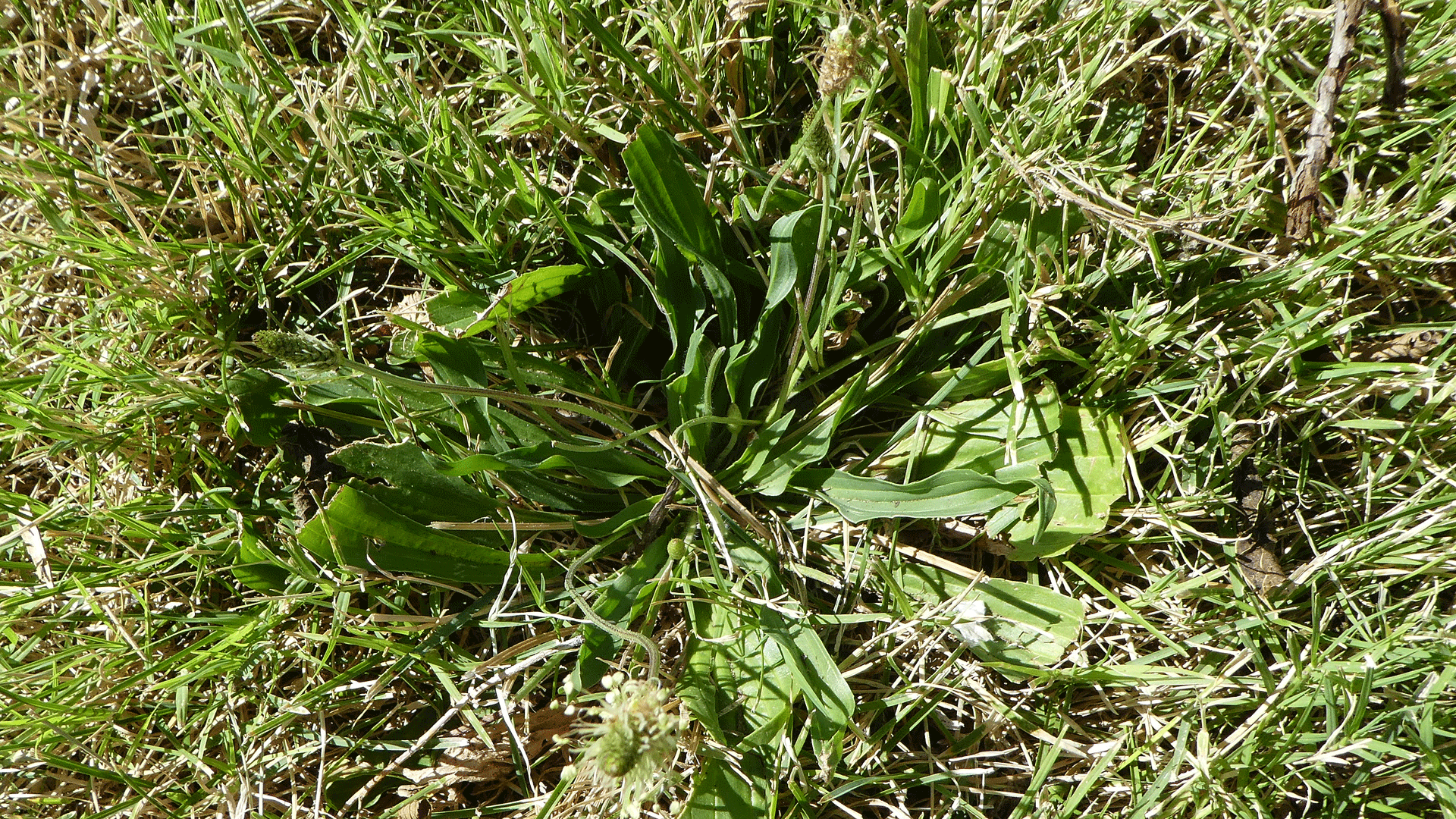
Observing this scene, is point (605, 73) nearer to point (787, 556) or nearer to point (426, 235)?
point (426, 235)

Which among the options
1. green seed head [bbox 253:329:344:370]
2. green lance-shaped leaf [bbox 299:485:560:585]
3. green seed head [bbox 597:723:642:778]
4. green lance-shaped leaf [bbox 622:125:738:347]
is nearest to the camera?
green seed head [bbox 597:723:642:778]

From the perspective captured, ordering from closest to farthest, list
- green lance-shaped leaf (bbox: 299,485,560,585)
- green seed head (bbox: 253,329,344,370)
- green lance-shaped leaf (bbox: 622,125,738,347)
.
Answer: green seed head (bbox: 253,329,344,370) < green lance-shaped leaf (bbox: 299,485,560,585) < green lance-shaped leaf (bbox: 622,125,738,347)

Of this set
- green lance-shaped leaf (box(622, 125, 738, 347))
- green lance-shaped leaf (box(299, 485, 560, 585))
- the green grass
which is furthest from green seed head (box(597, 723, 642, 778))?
green lance-shaped leaf (box(622, 125, 738, 347))

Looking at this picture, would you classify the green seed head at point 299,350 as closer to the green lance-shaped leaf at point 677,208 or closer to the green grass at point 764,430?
the green grass at point 764,430

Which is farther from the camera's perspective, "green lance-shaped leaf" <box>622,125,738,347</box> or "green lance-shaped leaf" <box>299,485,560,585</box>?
"green lance-shaped leaf" <box>622,125,738,347</box>

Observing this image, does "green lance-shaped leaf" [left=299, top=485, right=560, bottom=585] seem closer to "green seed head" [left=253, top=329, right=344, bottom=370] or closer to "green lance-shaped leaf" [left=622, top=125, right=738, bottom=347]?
"green seed head" [left=253, top=329, right=344, bottom=370]

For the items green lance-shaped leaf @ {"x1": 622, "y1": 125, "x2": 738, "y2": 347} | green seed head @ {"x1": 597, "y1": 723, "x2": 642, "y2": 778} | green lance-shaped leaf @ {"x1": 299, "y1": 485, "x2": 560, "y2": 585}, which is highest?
green lance-shaped leaf @ {"x1": 622, "y1": 125, "x2": 738, "y2": 347}

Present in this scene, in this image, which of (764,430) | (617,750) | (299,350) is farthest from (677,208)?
(617,750)

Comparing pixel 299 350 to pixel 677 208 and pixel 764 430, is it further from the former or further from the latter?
pixel 764 430

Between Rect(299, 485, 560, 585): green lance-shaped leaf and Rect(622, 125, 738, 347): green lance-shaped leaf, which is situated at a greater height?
Rect(622, 125, 738, 347): green lance-shaped leaf

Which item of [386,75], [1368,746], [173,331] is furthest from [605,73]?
[1368,746]
